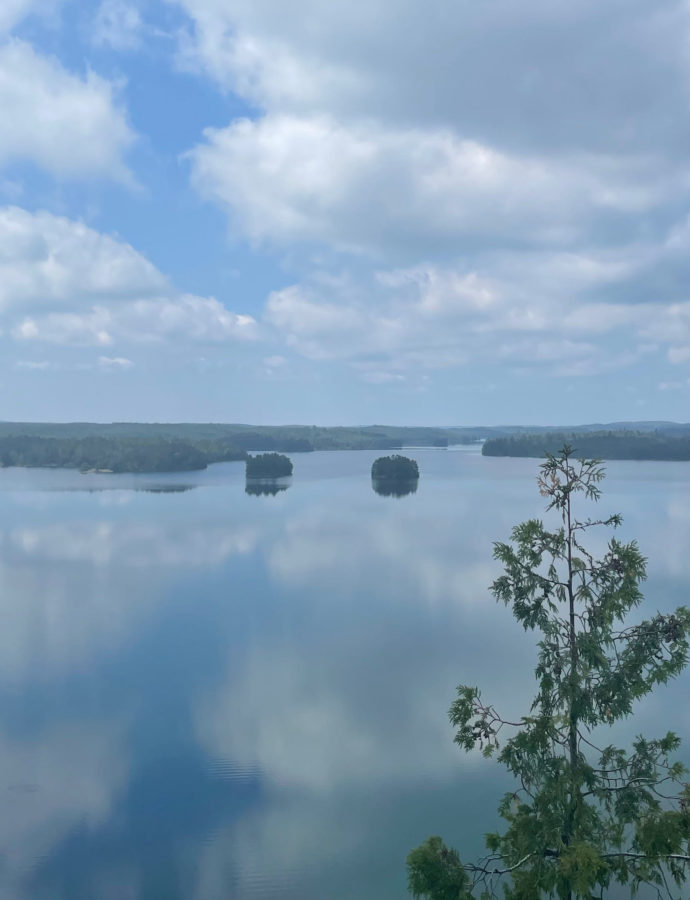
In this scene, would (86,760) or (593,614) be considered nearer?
(593,614)

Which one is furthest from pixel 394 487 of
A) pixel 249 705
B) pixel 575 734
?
A: pixel 575 734


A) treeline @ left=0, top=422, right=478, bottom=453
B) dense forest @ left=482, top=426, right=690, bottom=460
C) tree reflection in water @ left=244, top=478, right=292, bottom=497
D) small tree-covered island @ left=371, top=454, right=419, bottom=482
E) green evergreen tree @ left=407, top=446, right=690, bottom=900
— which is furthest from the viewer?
treeline @ left=0, top=422, right=478, bottom=453

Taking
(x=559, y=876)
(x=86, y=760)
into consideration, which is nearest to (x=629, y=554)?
(x=559, y=876)

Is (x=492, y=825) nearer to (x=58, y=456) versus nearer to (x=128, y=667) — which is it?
(x=128, y=667)

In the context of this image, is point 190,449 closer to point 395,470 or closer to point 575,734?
point 395,470

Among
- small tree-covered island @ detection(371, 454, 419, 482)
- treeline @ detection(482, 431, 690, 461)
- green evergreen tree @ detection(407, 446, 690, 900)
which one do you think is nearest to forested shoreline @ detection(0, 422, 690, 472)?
treeline @ detection(482, 431, 690, 461)

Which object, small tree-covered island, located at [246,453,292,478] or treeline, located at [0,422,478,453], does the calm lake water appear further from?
treeline, located at [0,422,478,453]

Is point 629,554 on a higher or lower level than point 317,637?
higher

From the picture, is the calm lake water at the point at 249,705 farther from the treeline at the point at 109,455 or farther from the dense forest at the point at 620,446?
the dense forest at the point at 620,446
